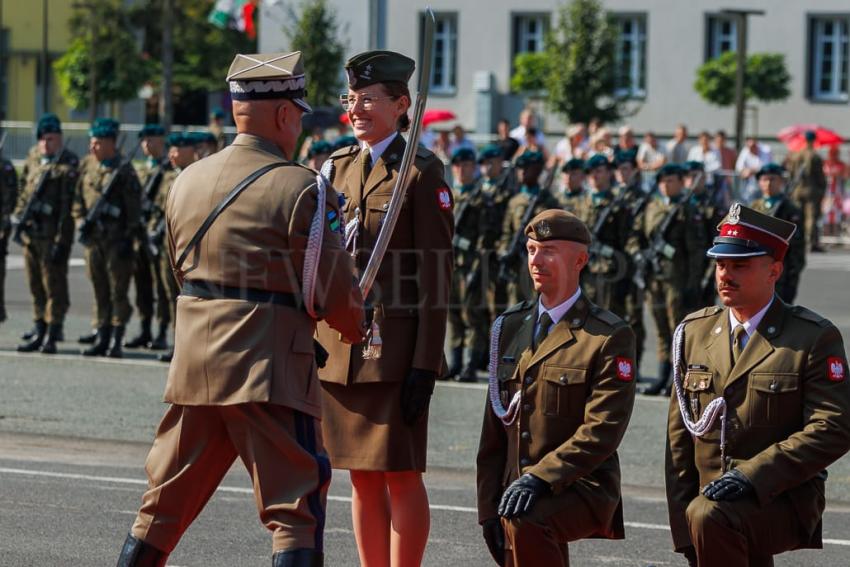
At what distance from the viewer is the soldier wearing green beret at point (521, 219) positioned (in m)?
13.8

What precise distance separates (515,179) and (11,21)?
47.5m

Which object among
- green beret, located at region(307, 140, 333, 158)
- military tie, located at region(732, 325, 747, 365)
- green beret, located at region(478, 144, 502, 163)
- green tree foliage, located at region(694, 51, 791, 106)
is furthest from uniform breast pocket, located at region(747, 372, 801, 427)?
green tree foliage, located at region(694, 51, 791, 106)

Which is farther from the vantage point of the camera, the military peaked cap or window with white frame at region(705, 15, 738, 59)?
window with white frame at region(705, 15, 738, 59)

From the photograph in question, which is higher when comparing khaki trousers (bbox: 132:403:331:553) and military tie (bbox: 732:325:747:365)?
military tie (bbox: 732:325:747:365)

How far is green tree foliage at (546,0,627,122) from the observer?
1400 inches

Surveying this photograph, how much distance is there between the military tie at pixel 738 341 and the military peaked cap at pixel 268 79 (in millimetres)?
1595

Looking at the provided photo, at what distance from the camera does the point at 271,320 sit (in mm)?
5258

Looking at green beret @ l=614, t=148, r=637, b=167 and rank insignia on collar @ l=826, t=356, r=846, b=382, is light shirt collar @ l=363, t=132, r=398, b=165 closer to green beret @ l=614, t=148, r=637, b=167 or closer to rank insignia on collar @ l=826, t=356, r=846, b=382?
rank insignia on collar @ l=826, t=356, r=846, b=382

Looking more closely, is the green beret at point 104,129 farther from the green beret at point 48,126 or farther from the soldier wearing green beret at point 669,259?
the soldier wearing green beret at point 669,259

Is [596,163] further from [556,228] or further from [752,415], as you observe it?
[752,415]

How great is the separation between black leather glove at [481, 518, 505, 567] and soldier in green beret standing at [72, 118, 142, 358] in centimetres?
876

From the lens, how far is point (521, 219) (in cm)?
1380

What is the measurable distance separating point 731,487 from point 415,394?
4.07ft

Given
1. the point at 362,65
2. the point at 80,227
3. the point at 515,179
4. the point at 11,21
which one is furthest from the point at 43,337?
the point at 11,21
